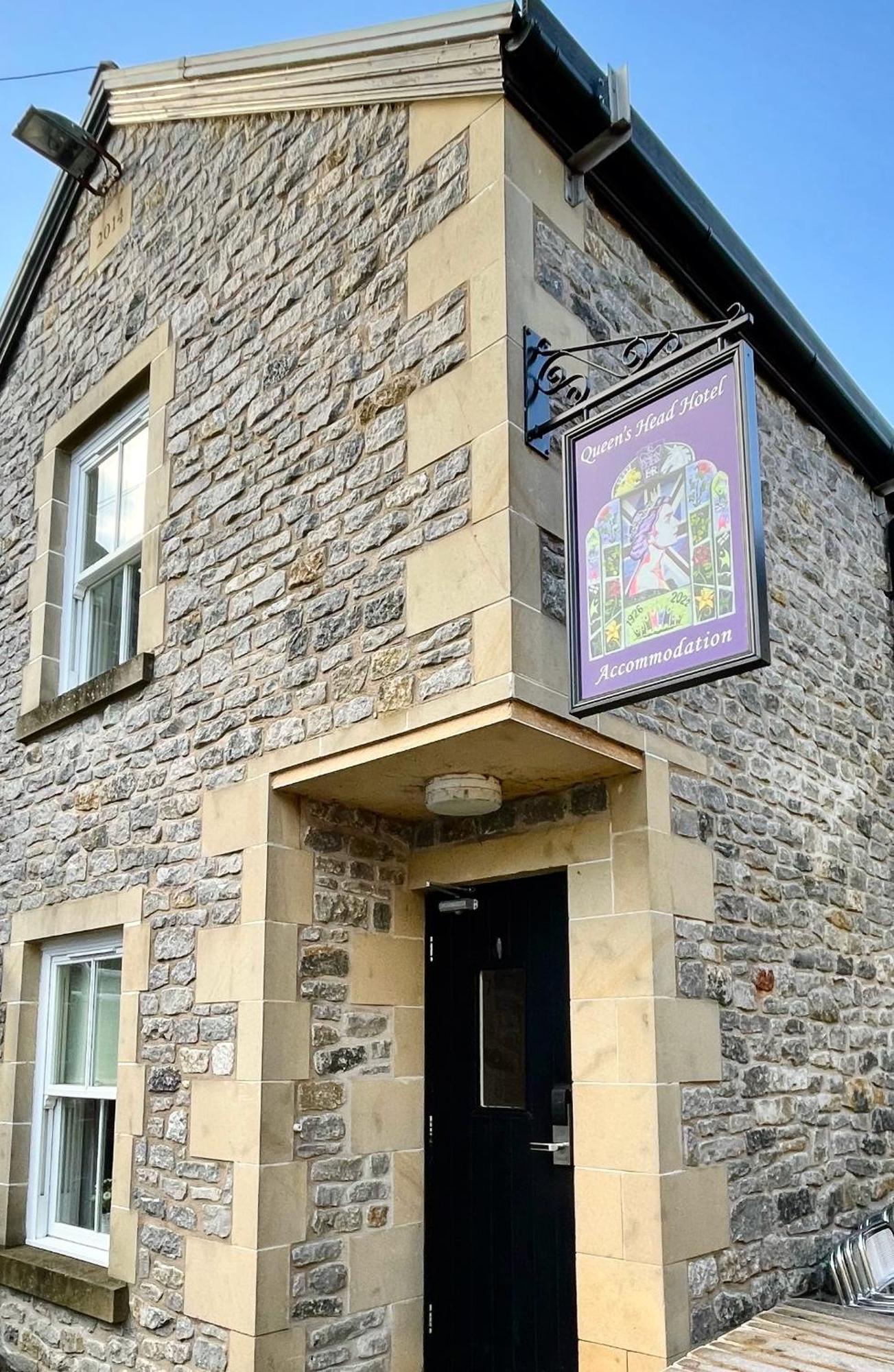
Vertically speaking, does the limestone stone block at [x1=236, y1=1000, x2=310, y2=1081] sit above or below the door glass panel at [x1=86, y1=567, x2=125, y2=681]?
below

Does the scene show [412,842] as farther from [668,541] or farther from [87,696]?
[668,541]

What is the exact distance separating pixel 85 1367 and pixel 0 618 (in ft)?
14.4

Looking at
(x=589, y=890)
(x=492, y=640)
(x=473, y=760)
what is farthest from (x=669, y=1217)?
(x=492, y=640)

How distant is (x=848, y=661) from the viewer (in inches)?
270

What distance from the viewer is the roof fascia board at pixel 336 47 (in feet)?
15.6

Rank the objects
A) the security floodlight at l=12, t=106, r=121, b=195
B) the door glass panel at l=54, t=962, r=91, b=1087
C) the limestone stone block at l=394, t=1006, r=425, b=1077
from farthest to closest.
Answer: the security floodlight at l=12, t=106, r=121, b=195
the door glass panel at l=54, t=962, r=91, b=1087
the limestone stone block at l=394, t=1006, r=425, b=1077

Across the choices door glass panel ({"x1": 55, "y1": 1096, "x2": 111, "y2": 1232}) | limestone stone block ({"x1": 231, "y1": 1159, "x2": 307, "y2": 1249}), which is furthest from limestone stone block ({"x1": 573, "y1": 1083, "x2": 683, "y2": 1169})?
door glass panel ({"x1": 55, "y1": 1096, "x2": 111, "y2": 1232})

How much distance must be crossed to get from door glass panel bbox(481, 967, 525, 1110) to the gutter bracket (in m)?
3.35

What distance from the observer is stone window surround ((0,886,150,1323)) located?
17.6ft

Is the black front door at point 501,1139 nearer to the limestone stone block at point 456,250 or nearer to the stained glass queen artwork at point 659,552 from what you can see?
the stained glass queen artwork at point 659,552

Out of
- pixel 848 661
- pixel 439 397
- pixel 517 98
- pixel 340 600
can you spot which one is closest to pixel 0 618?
pixel 340 600

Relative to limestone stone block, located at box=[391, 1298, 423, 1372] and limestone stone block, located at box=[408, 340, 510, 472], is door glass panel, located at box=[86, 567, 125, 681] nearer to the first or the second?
limestone stone block, located at box=[408, 340, 510, 472]

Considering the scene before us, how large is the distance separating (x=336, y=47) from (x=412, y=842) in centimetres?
366

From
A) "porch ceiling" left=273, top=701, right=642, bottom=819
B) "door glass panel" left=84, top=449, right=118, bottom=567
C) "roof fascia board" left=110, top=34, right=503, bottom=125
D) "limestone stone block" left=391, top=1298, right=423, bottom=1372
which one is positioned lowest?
"limestone stone block" left=391, top=1298, right=423, bottom=1372
